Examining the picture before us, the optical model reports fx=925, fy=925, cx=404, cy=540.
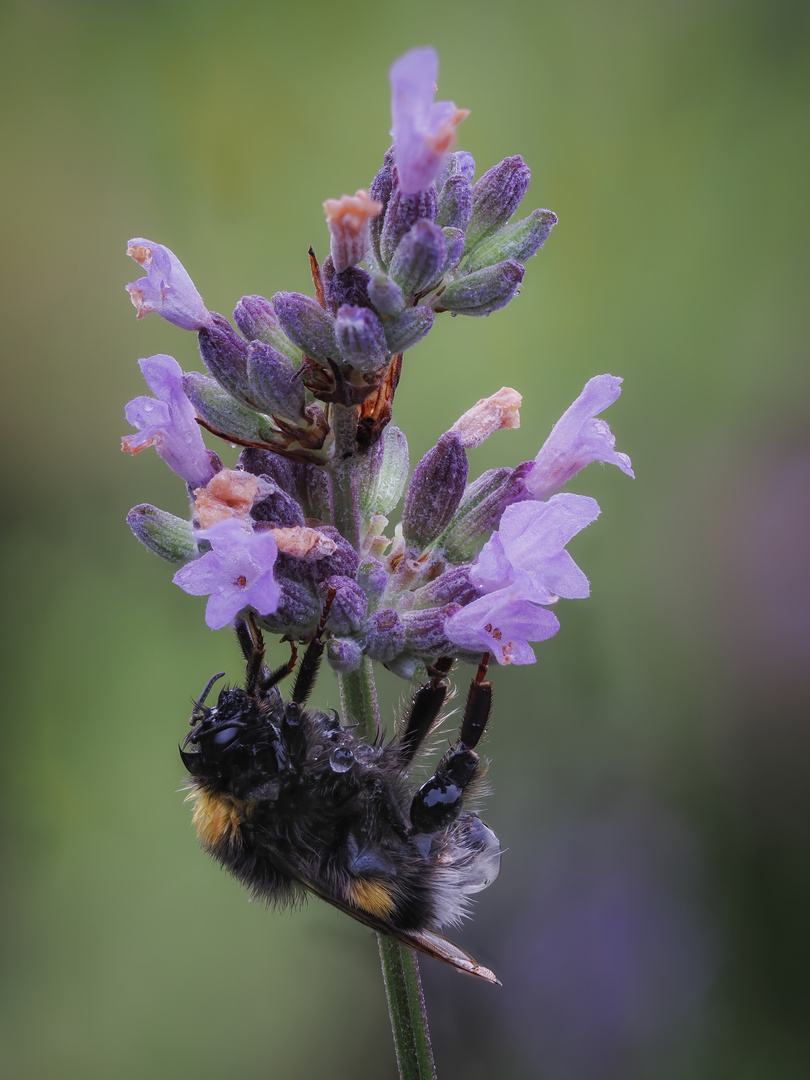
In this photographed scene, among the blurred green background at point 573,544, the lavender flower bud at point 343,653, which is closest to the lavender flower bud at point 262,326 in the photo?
the lavender flower bud at point 343,653

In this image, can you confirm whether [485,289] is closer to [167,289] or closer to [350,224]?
[350,224]

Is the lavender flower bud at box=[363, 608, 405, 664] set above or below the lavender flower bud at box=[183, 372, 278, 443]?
below

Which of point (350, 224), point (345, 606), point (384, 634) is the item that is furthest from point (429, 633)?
point (350, 224)

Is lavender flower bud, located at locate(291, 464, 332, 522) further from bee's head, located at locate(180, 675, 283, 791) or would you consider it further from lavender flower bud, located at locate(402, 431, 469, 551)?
bee's head, located at locate(180, 675, 283, 791)

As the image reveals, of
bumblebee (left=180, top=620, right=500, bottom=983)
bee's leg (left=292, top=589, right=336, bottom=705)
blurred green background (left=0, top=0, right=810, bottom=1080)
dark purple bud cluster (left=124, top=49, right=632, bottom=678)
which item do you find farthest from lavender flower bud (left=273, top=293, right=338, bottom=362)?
blurred green background (left=0, top=0, right=810, bottom=1080)

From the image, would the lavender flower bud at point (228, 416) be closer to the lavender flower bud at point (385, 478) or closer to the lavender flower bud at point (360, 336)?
the lavender flower bud at point (385, 478)

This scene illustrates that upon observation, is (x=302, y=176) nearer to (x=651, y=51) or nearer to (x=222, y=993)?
(x=651, y=51)

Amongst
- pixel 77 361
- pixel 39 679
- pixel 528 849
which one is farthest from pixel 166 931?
pixel 77 361
